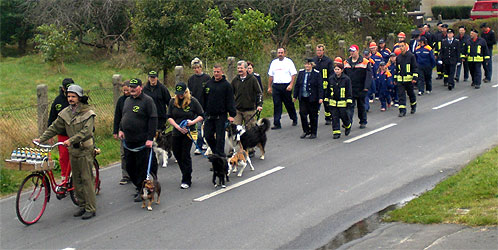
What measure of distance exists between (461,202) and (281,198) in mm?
2724

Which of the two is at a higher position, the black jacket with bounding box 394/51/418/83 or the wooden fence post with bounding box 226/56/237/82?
the wooden fence post with bounding box 226/56/237/82

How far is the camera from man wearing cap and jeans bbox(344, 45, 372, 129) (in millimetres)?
16109

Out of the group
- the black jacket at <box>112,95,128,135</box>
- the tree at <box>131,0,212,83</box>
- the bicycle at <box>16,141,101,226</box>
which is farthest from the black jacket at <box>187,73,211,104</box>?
the tree at <box>131,0,212,83</box>

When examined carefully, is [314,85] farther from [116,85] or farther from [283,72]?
[116,85]

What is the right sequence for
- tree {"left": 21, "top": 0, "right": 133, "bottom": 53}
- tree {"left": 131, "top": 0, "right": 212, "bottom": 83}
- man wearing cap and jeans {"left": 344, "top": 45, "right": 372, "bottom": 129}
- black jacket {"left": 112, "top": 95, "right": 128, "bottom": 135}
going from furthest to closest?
tree {"left": 21, "top": 0, "right": 133, "bottom": 53}, tree {"left": 131, "top": 0, "right": 212, "bottom": 83}, man wearing cap and jeans {"left": 344, "top": 45, "right": 372, "bottom": 129}, black jacket {"left": 112, "top": 95, "right": 128, "bottom": 135}

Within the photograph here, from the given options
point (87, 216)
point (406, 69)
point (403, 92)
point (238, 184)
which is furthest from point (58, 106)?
point (406, 69)

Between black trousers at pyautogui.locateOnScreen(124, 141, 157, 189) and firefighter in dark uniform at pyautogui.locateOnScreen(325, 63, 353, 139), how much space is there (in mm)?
5842

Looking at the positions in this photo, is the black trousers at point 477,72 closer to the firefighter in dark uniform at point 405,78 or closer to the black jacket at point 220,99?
the firefighter in dark uniform at point 405,78

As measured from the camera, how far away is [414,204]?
9.80 m

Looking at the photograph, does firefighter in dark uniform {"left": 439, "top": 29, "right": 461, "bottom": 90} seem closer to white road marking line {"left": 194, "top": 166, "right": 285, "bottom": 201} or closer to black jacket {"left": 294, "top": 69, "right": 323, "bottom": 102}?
black jacket {"left": 294, "top": 69, "right": 323, "bottom": 102}

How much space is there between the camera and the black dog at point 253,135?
493 inches

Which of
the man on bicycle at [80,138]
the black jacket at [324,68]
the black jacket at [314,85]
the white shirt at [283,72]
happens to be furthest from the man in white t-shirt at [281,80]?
the man on bicycle at [80,138]

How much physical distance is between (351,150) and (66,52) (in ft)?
69.6

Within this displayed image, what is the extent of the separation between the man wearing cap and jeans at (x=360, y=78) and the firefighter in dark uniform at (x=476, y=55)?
22.8 ft
